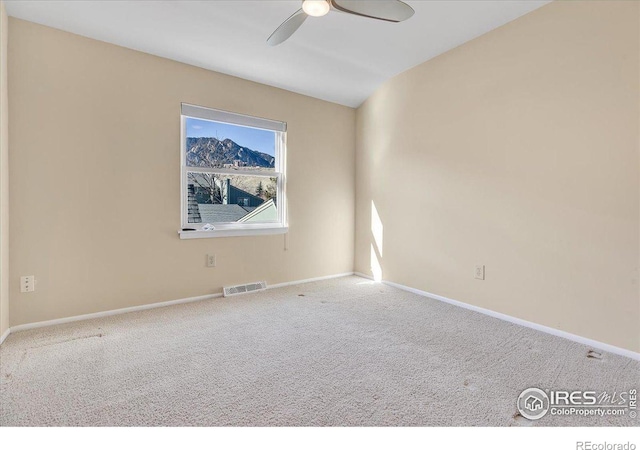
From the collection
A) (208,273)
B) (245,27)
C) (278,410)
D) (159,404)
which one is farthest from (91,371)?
(245,27)

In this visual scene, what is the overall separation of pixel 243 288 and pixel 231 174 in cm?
125

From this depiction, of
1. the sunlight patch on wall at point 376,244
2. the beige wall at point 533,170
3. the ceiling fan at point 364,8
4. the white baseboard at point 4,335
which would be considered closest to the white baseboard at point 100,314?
the white baseboard at point 4,335

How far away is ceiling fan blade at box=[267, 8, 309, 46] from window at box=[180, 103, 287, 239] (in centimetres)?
127

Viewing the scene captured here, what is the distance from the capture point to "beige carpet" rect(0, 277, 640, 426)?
143cm

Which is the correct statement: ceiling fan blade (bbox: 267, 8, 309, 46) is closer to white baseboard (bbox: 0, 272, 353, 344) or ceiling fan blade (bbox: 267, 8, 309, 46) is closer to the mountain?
the mountain

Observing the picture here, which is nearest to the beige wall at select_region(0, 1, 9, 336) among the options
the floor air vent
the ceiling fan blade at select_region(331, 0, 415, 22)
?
the floor air vent

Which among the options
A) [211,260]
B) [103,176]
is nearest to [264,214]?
[211,260]

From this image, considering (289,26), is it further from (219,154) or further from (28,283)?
(28,283)

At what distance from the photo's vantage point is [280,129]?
361cm

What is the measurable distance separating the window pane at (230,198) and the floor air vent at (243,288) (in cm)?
72

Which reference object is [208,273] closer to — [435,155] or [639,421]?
[435,155]

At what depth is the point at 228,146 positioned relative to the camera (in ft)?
11.0

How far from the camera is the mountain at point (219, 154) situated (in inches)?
124

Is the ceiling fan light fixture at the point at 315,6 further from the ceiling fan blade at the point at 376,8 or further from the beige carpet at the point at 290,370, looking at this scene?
the beige carpet at the point at 290,370
